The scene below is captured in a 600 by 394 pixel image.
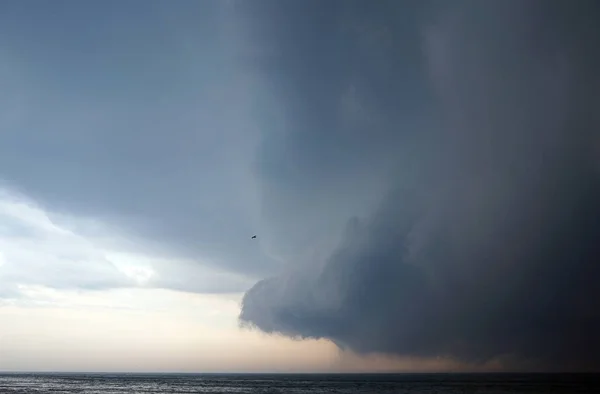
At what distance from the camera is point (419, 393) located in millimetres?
113000

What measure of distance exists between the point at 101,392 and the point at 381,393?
70.3m

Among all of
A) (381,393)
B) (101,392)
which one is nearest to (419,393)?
(381,393)

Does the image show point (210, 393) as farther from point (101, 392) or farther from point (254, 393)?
point (101, 392)

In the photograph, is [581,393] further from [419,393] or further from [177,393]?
[177,393]

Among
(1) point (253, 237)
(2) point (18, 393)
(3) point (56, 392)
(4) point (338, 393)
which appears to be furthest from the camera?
(4) point (338, 393)

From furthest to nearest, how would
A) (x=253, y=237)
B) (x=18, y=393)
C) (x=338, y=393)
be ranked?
(x=338, y=393), (x=18, y=393), (x=253, y=237)

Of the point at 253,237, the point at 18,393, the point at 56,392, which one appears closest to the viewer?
the point at 253,237

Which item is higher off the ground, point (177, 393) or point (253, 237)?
point (253, 237)

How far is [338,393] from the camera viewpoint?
118250 millimetres

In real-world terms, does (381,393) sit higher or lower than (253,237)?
lower

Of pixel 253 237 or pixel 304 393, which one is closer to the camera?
pixel 253 237

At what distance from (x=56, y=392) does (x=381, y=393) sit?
79264 millimetres

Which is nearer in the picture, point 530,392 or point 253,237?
point 253,237

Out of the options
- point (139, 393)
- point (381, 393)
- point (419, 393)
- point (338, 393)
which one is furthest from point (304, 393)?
point (139, 393)
